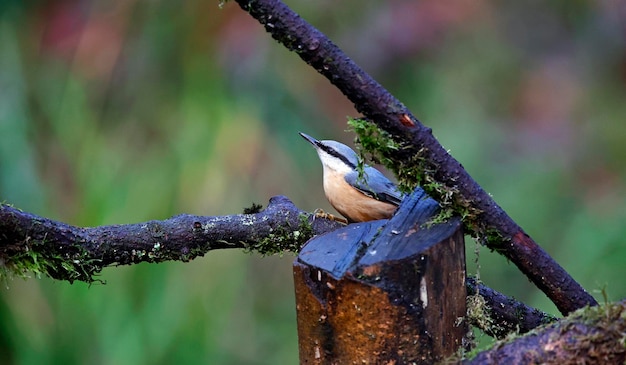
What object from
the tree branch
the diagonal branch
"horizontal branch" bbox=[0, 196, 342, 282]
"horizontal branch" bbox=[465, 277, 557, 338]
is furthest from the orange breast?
the tree branch

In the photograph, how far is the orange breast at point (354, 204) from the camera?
7.30ft

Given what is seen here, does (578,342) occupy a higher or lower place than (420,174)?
lower

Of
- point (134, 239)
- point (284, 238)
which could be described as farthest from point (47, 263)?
point (284, 238)

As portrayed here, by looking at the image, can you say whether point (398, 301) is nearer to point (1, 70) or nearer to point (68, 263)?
point (68, 263)

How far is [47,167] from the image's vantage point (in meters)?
3.71

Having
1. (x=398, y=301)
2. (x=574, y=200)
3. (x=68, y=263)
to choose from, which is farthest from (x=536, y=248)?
(x=574, y=200)

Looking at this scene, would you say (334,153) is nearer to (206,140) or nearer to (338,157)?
(338,157)

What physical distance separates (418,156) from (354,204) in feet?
2.87

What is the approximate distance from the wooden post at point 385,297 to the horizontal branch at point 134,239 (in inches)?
15.6

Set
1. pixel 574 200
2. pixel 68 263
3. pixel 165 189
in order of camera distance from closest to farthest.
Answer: pixel 68 263, pixel 165 189, pixel 574 200

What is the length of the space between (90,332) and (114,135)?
2.85 ft

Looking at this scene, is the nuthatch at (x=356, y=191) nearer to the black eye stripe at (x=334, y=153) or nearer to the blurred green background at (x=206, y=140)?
the black eye stripe at (x=334, y=153)

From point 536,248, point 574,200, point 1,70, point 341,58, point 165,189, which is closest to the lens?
point 341,58

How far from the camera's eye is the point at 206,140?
3.58 metres
